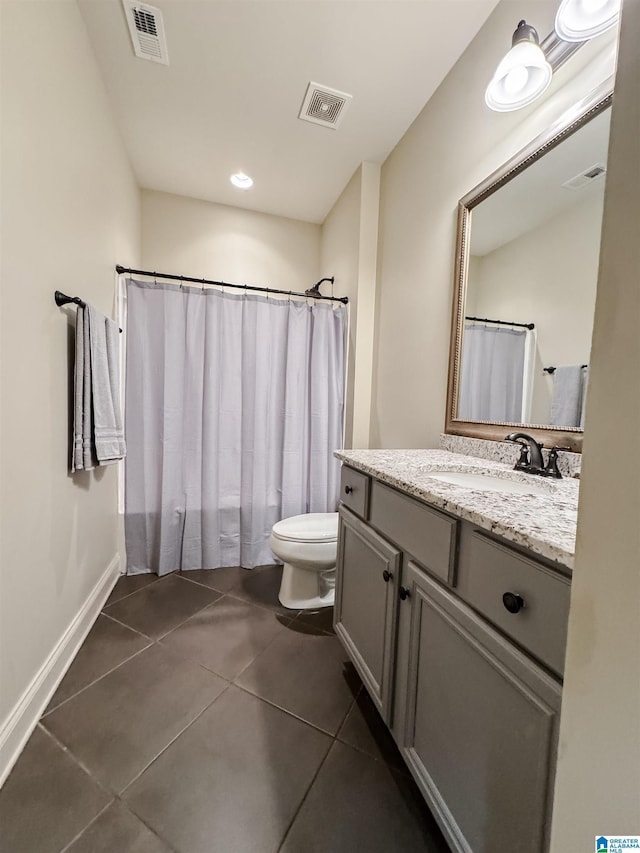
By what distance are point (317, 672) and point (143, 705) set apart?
65 centimetres

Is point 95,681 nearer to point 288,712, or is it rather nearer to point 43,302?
point 288,712

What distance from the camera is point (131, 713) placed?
3.77 ft

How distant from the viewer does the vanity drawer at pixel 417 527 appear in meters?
0.76

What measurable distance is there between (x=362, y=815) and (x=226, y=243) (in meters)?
3.08

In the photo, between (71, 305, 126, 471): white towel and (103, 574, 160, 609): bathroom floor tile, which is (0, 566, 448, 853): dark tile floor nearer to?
(103, 574, 160, 609): bathroom floor tile

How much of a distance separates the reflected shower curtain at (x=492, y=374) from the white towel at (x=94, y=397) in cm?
158

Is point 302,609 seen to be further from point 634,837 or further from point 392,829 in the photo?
point 634,837

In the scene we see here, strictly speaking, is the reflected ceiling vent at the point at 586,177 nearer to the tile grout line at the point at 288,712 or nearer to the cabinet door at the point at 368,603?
the cabinet door at the point at 368,603

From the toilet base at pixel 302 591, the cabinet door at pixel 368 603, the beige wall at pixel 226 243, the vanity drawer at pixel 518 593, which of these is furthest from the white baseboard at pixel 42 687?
the beige wall at pixel 226 243

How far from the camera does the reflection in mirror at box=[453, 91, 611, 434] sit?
1003 mm

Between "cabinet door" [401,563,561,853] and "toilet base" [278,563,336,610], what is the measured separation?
950 mm

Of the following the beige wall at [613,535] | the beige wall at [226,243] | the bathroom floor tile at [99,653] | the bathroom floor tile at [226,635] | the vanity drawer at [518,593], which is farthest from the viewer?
the beige wall at [226,243]

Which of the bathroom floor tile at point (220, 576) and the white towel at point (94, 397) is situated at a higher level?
the white towel at point (94, 397)

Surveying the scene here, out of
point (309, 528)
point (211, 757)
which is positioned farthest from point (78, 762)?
point (309, 528)
